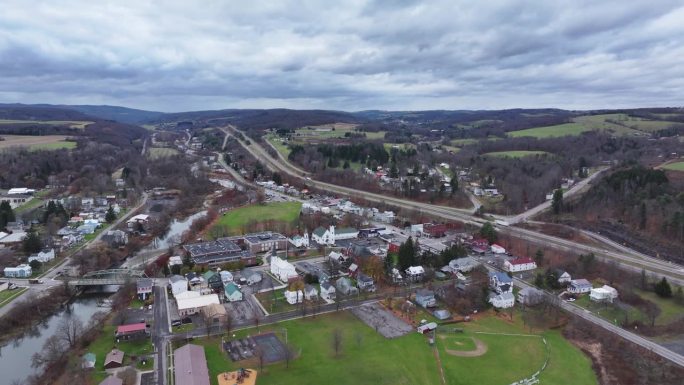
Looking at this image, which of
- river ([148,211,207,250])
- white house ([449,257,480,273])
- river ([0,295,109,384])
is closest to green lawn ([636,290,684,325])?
white house ([449,257,480,273])

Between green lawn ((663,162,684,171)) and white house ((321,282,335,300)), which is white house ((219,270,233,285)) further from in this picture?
green lawn ((663,162,684,171))

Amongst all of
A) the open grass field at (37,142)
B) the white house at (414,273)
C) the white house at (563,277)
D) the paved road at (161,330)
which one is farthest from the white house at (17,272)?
the open grass field at (37,142)

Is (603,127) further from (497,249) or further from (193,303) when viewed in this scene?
(193,303)

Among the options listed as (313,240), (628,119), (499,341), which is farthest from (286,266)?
(628,119)

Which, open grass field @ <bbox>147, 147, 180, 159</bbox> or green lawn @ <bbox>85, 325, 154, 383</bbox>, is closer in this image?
green lawn @ <bbox>85, 325, 154, 383</bbox>

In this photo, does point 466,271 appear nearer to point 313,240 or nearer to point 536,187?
point 313,240
